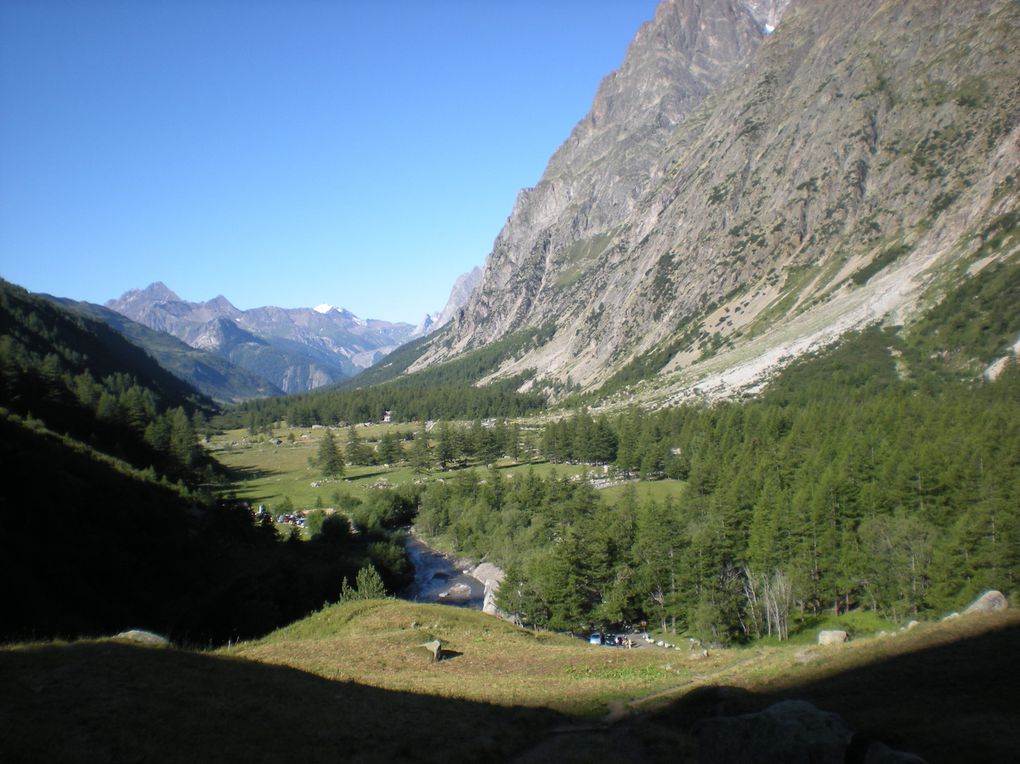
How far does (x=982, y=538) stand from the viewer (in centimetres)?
4447

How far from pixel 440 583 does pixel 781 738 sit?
5871 cm

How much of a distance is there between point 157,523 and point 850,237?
21316 centimetres

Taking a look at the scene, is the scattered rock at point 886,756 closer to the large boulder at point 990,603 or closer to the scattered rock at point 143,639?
the large boulder at point 990,603

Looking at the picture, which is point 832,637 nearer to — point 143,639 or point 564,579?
point 564,579

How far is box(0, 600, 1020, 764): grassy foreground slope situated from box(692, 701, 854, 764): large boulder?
991 mm

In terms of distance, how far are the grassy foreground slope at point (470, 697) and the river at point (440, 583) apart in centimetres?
3421

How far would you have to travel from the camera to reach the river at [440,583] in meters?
62.9

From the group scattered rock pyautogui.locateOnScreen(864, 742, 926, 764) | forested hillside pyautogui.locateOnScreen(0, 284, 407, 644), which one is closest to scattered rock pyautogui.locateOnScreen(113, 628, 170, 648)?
forested hillside pyautogui.locateOnScreen(0, 284, 407, 644)

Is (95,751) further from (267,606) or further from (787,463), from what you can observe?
(787,463)

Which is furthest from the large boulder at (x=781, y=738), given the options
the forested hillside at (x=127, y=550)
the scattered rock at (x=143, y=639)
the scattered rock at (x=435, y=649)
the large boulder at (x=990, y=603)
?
the forested hillside at (x=127, y=550)

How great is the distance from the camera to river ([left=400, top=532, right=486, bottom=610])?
62875 mm

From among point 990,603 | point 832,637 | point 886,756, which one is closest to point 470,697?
point 886,756

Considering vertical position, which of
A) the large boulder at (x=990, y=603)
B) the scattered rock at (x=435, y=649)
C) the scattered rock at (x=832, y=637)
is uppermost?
the large boulder at (x=990, y=603)

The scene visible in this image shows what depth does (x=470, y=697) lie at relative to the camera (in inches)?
833
